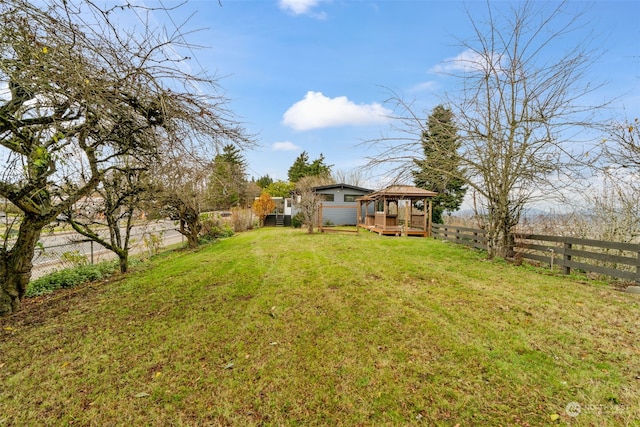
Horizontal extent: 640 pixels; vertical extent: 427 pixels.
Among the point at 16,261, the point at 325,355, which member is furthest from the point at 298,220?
the point at 325,355

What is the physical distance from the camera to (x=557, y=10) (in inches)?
252

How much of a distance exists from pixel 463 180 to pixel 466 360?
6024 millimetres

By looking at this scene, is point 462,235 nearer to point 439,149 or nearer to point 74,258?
point 439,149

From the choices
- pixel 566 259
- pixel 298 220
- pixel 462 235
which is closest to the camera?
pixel 566 259

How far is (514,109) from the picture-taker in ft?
23.1

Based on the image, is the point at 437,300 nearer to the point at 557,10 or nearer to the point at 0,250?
the point at 0,250

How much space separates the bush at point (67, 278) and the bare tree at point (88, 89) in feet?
9.87

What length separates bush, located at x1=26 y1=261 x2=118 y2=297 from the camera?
5.60 metres

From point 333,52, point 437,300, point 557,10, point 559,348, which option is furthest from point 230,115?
point 557,10

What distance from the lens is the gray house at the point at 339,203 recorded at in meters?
21.7

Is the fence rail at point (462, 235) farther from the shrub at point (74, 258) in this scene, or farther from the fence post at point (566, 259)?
the shrub at point (74, 258)

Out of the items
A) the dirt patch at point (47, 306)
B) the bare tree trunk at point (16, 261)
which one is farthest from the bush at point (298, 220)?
the bare tree trunk at point (16, 261)

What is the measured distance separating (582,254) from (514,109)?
12.3ft

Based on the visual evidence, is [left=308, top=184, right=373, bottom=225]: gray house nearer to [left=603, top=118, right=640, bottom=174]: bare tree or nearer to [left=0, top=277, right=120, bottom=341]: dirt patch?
[left=603, top=118, right=640, bottom=174]: bare tree
